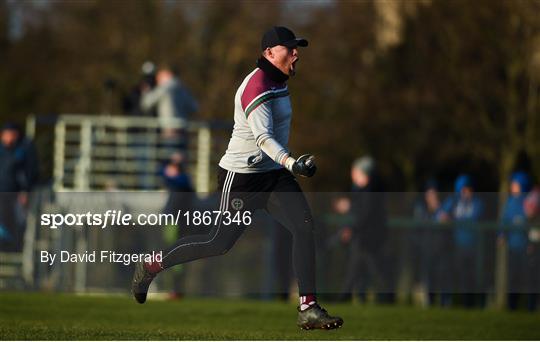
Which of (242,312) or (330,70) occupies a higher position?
(330,70)

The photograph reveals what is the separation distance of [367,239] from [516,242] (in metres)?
2.46

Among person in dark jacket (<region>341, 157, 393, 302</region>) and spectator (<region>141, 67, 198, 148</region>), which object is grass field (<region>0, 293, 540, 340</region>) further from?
spectator (<region>141, 67, 198, 148</region>)

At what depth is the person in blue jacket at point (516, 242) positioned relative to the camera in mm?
20453

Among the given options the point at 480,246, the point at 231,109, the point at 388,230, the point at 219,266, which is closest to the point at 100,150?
the point at 219,266

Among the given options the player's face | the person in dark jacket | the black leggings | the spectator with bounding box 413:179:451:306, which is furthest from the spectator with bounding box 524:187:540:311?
the player's face

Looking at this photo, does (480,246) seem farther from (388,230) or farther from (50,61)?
(50,61)

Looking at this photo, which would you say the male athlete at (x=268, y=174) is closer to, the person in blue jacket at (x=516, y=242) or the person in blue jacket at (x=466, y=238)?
the person in blue jacket at (x=516, y=242)

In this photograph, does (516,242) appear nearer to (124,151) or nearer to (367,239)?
(367,239)

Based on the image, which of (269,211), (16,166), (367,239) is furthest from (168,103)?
(269,211)

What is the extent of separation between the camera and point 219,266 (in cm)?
2214

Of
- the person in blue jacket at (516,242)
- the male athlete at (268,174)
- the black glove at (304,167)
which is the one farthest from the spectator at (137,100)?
the black glove at (304,167)

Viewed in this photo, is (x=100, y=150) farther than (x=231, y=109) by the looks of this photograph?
No

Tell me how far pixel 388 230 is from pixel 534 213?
84.1 inches

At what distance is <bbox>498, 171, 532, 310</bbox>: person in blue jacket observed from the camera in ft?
67.1
